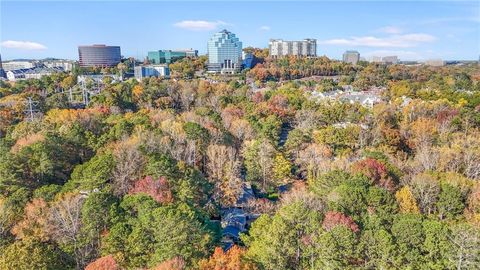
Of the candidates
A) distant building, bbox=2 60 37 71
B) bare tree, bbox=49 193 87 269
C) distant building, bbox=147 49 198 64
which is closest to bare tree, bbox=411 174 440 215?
bare tree, bbox=49 193 87 269

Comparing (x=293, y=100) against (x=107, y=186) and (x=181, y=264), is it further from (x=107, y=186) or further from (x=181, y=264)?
(x=181, y=264)

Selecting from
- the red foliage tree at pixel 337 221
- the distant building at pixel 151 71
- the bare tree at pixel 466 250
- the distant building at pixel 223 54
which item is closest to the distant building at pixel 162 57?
the distant building at pixel 223 54

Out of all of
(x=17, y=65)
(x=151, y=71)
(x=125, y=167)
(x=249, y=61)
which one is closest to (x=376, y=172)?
(x=125, y=167)

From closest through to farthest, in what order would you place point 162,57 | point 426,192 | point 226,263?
point 226,263, point 426,192, point 162,57

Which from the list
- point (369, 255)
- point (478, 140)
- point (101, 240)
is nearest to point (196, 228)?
point (101, 240)

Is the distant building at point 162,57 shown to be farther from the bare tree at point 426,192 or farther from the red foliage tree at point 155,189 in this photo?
the bare tree at point 426,192

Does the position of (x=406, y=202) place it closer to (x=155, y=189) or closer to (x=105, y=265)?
(x=155, y=189)
